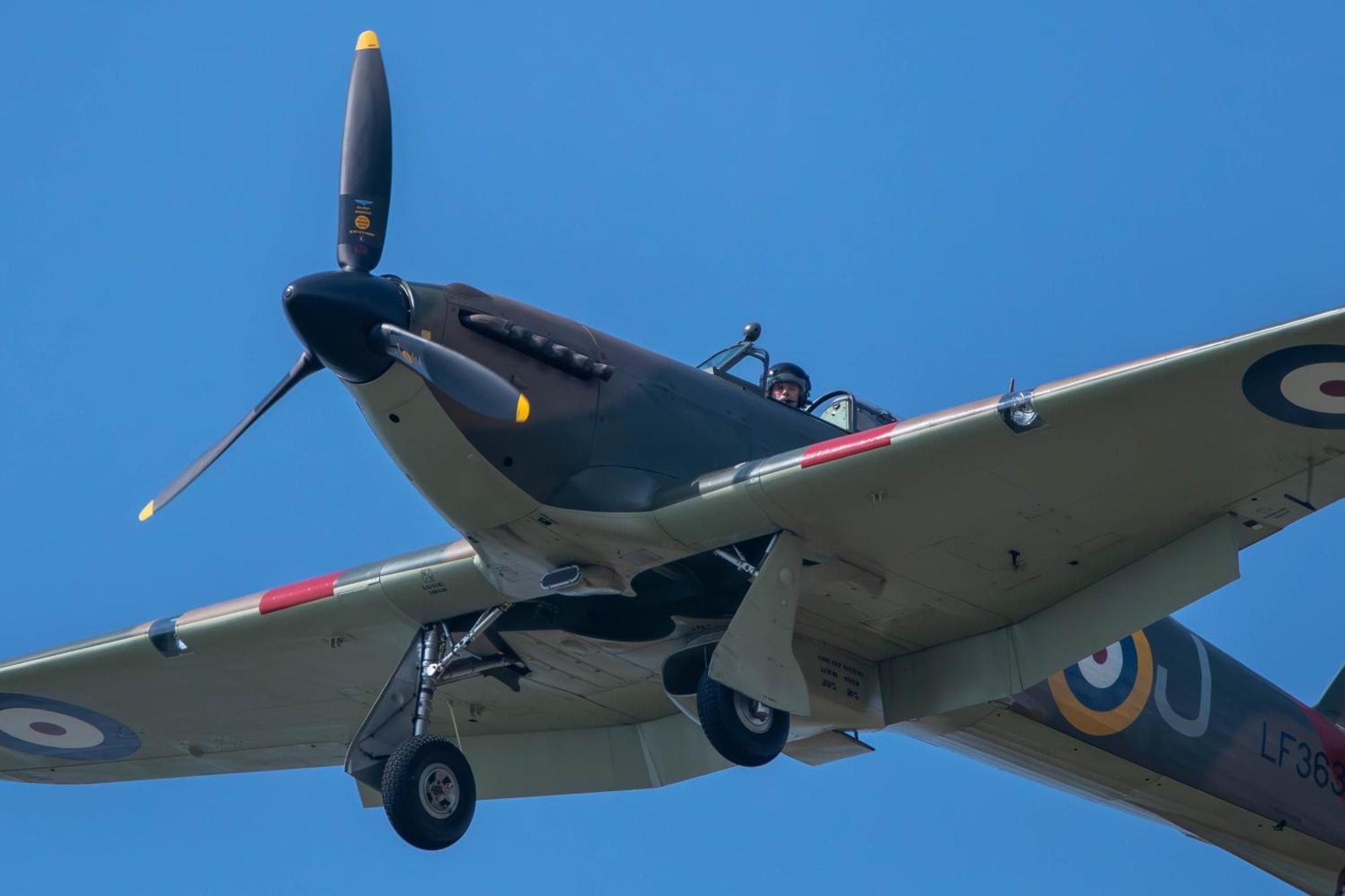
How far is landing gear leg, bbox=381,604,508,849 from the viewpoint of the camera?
1342 cm

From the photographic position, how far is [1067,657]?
14.0 m

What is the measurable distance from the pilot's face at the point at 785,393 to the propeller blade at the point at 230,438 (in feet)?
11.7

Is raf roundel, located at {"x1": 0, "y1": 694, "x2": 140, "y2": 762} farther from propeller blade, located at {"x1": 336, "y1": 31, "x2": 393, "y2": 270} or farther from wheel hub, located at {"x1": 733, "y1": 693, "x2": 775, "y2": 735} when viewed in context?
wheel hub, located at {"x1": 733, "y1": 693, "x2": 775, "y2": 735}

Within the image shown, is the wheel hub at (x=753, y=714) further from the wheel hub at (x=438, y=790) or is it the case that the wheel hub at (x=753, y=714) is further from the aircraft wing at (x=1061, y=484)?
the wheel hub at (x=438, y=790)

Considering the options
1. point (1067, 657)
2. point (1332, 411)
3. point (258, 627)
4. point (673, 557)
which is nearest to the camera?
point (1332, 411)

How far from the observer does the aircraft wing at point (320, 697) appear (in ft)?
48.0

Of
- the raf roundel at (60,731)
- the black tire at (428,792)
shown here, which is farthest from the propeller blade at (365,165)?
the raf roundel at (60,731)

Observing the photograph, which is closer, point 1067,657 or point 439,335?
point 439,335

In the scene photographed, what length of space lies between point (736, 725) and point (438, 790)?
2.26 metres

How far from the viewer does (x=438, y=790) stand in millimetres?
13609

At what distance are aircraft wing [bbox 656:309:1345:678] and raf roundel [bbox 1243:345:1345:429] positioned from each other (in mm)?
11

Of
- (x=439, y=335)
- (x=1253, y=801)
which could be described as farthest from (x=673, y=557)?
(x=1253, y=801)

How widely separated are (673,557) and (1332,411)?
14.5 feet

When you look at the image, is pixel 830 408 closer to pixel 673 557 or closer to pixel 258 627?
pixel 673 557
